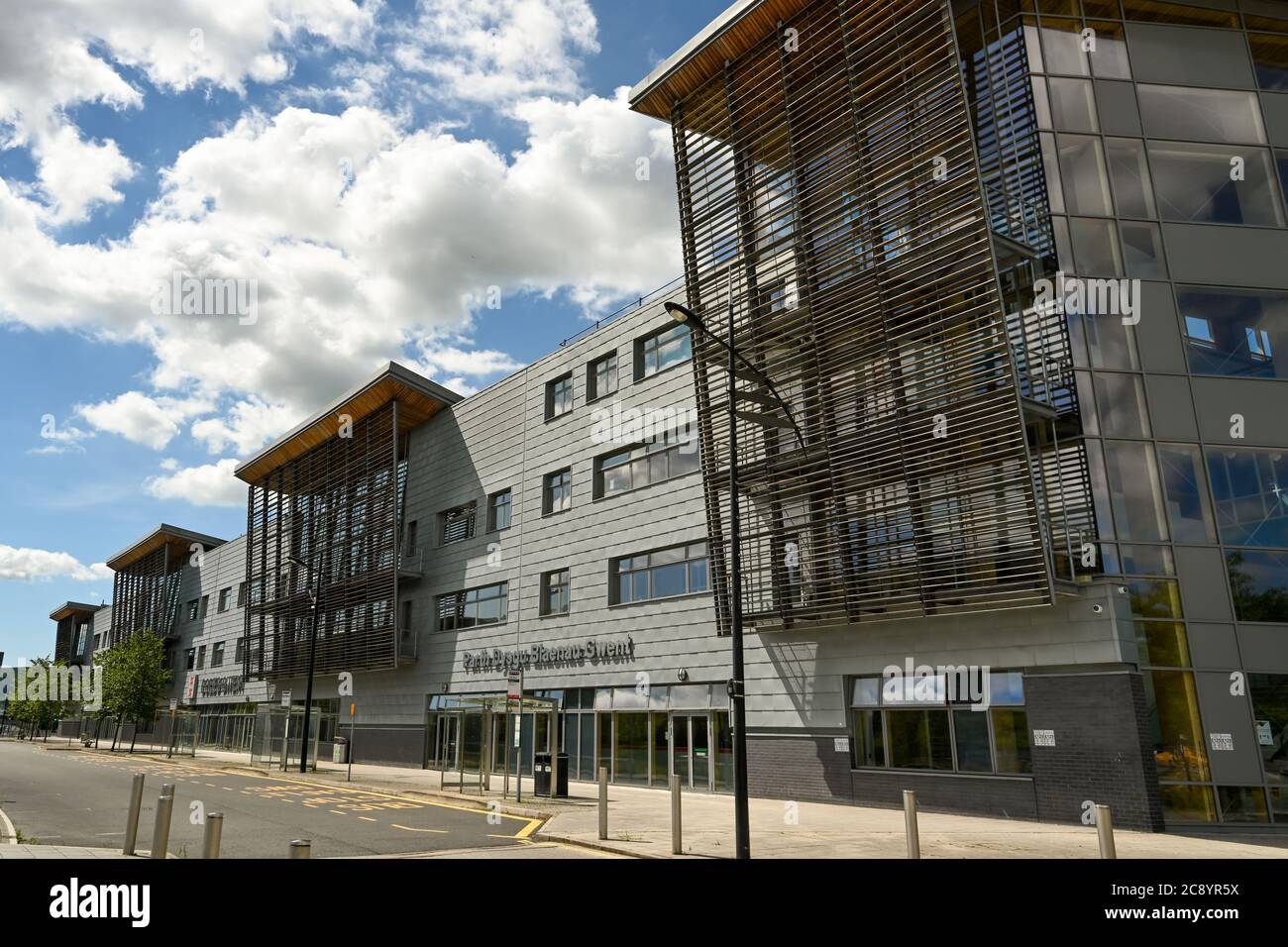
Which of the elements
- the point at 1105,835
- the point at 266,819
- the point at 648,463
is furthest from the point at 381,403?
the point at 1105,835

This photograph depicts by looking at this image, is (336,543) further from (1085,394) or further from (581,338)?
(1085,394)

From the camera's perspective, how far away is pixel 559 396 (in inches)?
1345

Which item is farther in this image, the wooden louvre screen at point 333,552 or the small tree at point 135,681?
the small tree at point 135,681

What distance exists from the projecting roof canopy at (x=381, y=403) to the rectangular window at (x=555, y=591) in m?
11.9

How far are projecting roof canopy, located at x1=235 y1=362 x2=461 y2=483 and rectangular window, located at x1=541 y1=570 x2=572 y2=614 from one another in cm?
1185

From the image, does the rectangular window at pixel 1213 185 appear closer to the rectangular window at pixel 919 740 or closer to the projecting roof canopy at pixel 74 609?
the rectangular window at pixel 919 740

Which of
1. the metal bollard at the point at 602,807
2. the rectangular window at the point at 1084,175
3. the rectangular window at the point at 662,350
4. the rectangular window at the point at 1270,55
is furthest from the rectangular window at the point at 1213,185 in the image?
the metal bollard at the point at 602,807

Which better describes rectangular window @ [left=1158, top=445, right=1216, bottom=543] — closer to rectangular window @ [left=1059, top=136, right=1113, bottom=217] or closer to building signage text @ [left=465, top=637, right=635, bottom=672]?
rectangular window @ [left=1059, top=136, right=1113, bottom=217]

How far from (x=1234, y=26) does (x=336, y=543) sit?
128ft

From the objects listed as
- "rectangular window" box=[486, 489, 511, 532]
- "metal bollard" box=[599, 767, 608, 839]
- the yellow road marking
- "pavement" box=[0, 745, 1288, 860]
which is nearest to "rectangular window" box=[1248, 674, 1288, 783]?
"pavement" box=[0, 745, 1288, 860]

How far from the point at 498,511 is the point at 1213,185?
84.6 ft

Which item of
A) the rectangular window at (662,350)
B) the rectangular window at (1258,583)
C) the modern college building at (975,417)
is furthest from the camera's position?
the rectangular window at (662,350)

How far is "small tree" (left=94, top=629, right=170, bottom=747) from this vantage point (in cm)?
5972

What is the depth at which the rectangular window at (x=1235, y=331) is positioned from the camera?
20.6 meters
